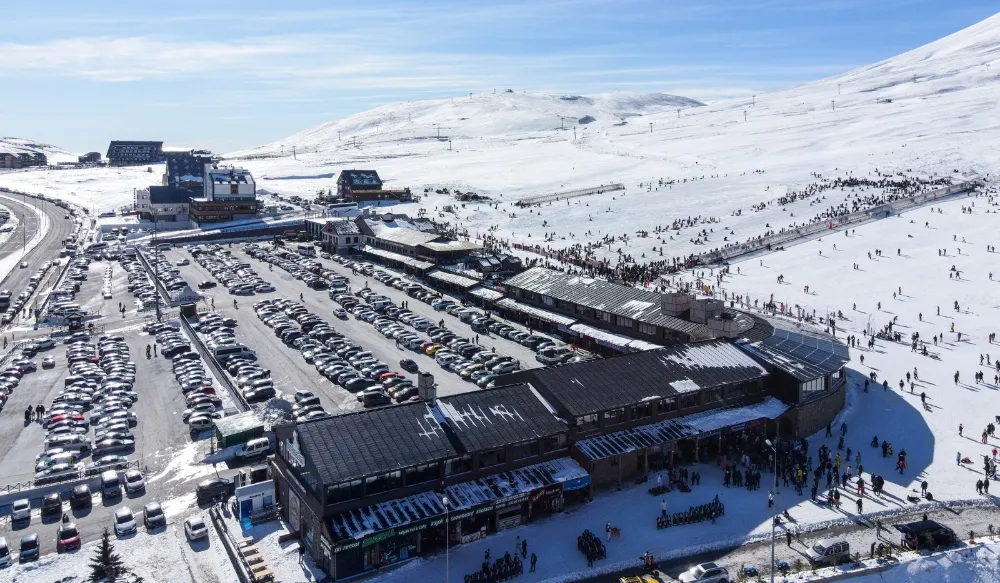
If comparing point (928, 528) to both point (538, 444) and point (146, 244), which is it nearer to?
point (538, 444)

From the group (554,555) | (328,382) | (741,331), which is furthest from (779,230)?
(554,555)

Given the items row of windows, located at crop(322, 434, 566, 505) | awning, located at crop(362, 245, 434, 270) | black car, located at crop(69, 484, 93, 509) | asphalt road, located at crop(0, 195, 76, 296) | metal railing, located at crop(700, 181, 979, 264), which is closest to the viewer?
row of windows, located at crop(322, 434, 566, 505)

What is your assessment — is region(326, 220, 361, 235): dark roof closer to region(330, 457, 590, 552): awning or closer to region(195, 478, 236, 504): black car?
region(195, 478, 236, 504): black car

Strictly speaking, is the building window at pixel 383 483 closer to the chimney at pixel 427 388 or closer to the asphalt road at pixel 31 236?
the chimney at pixel 427 388

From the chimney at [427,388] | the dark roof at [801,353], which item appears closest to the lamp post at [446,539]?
the chimney at [427,388]

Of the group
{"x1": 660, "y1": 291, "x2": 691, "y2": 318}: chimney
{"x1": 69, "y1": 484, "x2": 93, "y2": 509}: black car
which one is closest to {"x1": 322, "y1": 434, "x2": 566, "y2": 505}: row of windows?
{"x1": 69, "y1": 484, "x2": 93, "y2": 509}: black car

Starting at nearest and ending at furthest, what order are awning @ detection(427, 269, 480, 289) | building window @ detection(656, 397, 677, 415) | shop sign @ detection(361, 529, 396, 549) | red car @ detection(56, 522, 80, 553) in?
shop sign @ detection(361, 529, 396, 549) < red car @ detection(56, 522, 80, 553) < building window @ detection(656, 397, 677, 415) < awning @ detection(427, 269, 480, 289)

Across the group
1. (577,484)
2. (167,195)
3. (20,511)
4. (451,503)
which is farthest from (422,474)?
(167,195)
